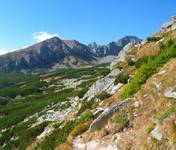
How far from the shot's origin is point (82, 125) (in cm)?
1869

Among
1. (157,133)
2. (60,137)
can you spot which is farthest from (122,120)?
(60,137)

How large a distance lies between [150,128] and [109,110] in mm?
Answer: 4016

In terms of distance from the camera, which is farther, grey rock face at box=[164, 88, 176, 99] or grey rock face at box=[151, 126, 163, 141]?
grey rock face at box=[164, 88, 176, 99]

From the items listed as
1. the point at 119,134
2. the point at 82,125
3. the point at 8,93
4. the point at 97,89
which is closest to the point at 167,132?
the point at 119,134

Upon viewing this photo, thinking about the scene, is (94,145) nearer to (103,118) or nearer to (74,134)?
(103,118)

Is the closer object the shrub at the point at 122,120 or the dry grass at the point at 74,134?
the shrub at the point at 122,120

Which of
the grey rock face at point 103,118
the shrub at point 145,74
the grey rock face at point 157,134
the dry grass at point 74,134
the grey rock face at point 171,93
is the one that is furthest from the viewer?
the shrub at point 145,74

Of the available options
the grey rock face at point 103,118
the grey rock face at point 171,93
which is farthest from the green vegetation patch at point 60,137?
the grey rock face at point 171,93

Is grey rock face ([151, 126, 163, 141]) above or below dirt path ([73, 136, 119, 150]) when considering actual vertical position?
above

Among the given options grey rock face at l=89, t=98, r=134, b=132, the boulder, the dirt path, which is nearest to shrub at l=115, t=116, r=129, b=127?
grey rock face at l=89, t=98, r=134, b=132

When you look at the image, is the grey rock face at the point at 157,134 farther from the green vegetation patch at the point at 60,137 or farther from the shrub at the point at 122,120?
the green vegetation patch at the point at 60,137

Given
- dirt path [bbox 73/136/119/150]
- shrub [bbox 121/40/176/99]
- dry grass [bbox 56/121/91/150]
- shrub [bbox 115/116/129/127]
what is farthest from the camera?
shrub [bbox 121/40/176/99]

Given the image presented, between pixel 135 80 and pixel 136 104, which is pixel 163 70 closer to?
pixel 135 80

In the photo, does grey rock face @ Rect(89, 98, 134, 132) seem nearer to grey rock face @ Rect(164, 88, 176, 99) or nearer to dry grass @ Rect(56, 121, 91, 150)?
dry grass @ Rect(56, 121, 91, 150)
